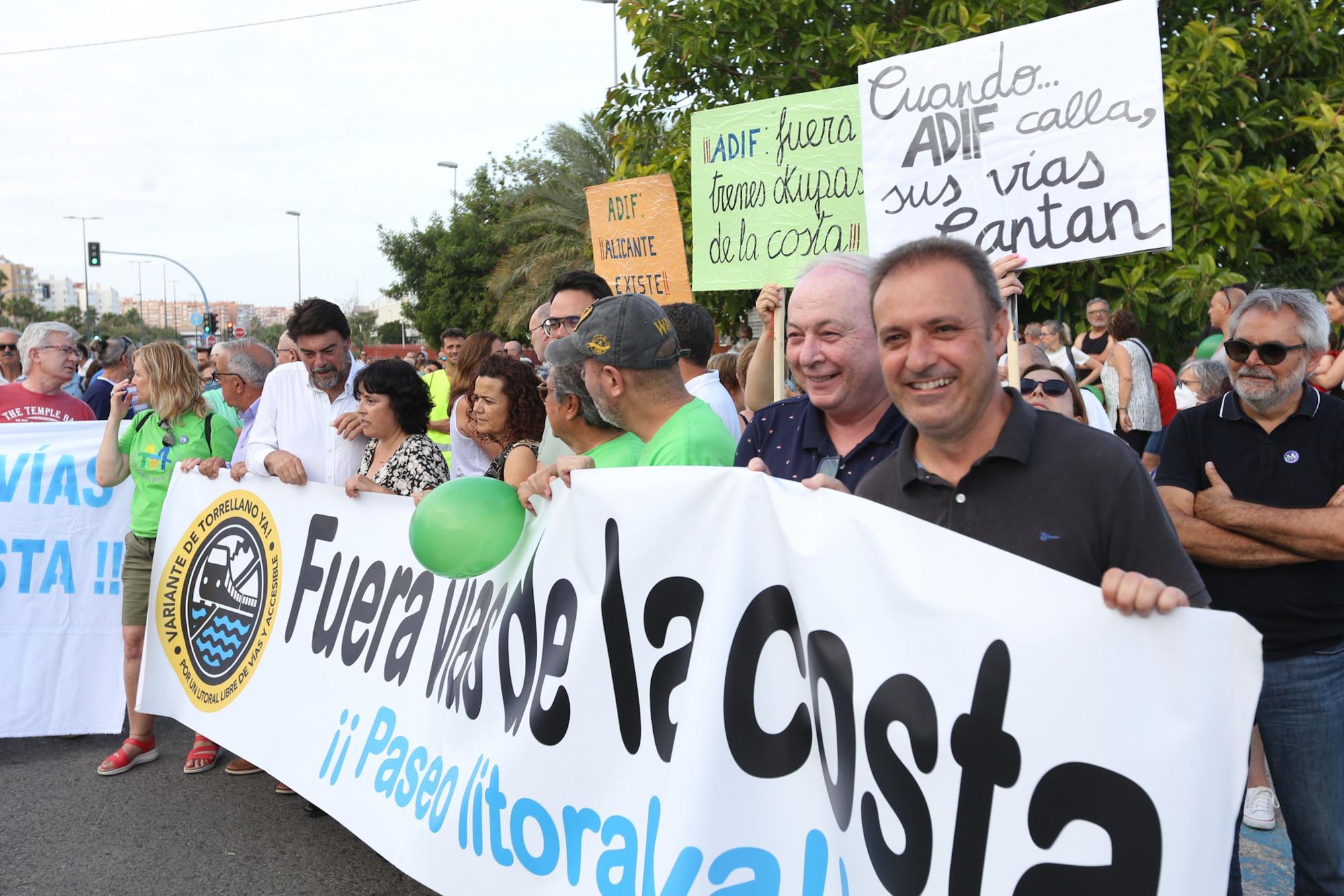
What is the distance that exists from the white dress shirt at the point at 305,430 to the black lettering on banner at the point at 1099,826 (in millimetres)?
3522

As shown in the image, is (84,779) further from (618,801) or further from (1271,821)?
(1271,821)

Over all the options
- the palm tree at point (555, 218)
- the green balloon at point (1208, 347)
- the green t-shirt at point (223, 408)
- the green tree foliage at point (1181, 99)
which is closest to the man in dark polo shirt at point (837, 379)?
the green t-shirt at point (223, 408)

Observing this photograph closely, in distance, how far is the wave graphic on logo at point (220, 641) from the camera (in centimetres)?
450

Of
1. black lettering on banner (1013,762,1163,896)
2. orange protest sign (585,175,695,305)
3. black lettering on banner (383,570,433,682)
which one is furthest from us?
orange protest sign (585,175,695,305)

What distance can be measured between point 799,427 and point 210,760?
3609mm

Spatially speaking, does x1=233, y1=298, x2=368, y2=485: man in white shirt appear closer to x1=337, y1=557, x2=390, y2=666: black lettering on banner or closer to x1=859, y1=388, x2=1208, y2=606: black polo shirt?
x1=337, y1=557, x2=390, y2=666: black lettering on banner

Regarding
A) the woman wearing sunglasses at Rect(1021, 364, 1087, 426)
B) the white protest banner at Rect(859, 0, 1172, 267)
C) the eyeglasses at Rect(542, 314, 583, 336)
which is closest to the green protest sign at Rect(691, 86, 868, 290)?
the white protest banner at Rect(859, 0, 1172, 267)

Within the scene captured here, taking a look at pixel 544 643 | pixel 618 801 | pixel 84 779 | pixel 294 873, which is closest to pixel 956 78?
pixel 544 643

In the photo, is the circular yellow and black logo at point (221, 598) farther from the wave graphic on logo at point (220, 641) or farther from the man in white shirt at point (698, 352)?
the man in white shirt at point (698, 352)

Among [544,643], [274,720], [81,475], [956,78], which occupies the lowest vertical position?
[274,720]

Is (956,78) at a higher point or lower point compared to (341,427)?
higher

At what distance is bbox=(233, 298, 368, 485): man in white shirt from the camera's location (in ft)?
15.5

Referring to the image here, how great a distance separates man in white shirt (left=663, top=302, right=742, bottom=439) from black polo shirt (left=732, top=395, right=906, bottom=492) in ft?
4.90

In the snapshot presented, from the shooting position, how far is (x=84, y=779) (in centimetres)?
498
